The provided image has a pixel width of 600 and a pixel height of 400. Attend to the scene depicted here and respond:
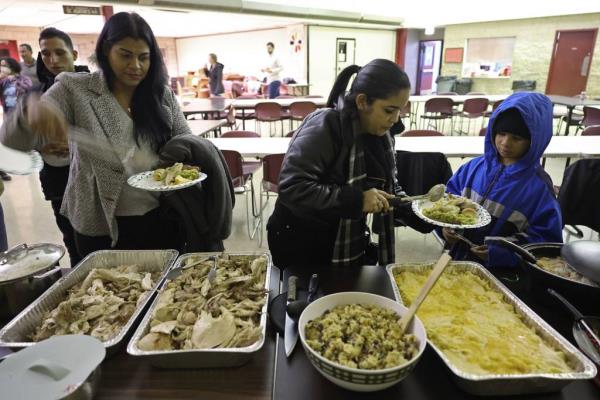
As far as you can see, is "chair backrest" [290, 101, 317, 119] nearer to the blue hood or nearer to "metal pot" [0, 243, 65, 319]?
the blue hood

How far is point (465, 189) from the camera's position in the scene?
170 cm

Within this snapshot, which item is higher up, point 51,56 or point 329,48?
point 329,48

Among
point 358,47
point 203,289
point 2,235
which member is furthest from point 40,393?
point 358,47

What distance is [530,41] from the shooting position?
995 cm

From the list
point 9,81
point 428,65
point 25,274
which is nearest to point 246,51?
point 428,65

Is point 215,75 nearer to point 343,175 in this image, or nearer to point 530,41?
point 343,175

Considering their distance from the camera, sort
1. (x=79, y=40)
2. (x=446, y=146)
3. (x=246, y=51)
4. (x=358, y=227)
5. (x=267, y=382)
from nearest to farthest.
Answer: (x=267, y=382)
(x=358, y=227)
(x=446, y=146)
(x=246, y=51)
(x=79, y=40)

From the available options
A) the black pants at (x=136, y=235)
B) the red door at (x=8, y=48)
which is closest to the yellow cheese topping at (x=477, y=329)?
the black pants at (x=136, y=235)

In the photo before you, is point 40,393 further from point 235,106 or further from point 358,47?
point 358,47

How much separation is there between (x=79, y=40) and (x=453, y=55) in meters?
13.4

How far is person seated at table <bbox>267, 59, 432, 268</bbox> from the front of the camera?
126 cm

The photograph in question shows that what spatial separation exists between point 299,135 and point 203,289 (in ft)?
2.05

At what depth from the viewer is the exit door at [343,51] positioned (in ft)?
38.1

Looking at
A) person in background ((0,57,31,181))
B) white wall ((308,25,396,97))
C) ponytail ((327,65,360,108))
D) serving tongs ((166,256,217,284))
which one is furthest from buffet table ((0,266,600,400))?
white wall ((308,25,396,97))
